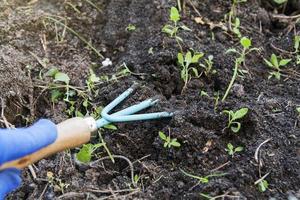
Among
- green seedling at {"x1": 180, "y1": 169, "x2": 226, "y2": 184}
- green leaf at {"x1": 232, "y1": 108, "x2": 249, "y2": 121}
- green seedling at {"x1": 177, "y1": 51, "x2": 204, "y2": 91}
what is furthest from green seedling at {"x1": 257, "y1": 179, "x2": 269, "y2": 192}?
green seedling at {"x1": 177, "y1": 51, "x2": 204, "y2": 91}

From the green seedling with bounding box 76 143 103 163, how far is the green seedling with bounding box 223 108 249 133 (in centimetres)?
42

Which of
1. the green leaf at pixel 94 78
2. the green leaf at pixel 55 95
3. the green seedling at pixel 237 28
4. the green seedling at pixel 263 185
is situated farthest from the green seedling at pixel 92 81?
the green seedling at pixel 263 185

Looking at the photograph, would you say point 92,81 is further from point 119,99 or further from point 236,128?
point 236,128

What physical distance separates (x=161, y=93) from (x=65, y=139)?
0.56 m

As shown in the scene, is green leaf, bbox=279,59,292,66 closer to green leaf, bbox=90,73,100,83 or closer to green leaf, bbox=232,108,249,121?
green leaf, bbox=232,108,249,121

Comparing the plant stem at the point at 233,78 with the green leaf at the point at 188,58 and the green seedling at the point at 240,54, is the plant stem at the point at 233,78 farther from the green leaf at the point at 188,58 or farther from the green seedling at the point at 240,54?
the green leaf at the point at 188,58

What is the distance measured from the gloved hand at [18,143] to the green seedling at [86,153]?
29 centimetres

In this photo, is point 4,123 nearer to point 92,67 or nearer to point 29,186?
point 29,186

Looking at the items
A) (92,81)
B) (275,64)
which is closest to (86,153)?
(92,81)

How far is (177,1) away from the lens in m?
2.33

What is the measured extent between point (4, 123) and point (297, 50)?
3.72 ft

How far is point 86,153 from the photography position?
5.98 feet

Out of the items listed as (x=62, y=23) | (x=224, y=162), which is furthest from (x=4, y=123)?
(x=224, y=162)

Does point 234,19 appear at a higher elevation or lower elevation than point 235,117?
higher
